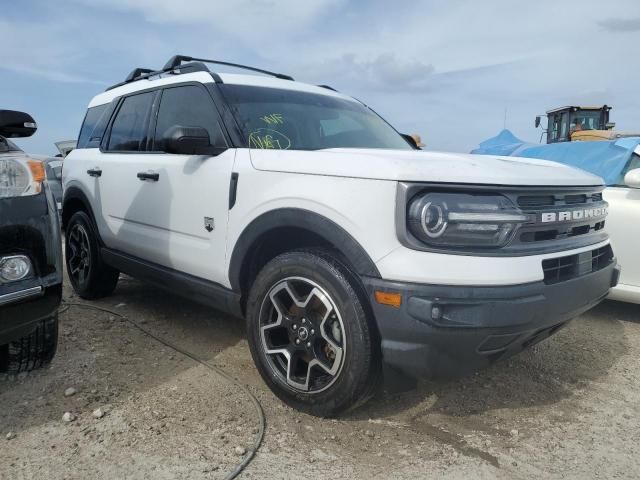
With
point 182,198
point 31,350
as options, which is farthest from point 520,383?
point 31,350

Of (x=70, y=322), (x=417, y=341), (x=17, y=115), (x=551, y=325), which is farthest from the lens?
(x=70, y=322)

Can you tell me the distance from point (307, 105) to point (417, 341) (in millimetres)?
2027

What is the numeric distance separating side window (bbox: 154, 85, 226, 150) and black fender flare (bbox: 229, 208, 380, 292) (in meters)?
0.68

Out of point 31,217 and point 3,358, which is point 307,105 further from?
point 3,358

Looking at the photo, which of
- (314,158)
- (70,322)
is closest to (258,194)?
(314,158)

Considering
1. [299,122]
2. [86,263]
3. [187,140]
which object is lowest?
[86,263]

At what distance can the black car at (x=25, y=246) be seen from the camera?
243 centimetres

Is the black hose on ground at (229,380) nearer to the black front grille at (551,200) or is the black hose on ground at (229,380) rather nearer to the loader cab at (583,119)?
the black front grille at (551,200)

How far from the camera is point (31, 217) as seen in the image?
254 cm

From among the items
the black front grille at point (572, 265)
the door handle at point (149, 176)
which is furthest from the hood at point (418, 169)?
the door handle at point (149, 176)

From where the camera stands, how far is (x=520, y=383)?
3.28 m

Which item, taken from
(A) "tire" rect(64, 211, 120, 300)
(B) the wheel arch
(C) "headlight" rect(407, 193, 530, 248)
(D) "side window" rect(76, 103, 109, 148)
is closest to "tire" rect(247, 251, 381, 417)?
(C) "headlight" rect(407, 193, 530, 248)

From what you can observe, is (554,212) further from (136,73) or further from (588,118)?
(588,118)

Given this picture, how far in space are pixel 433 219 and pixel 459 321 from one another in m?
0.44
